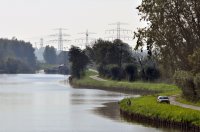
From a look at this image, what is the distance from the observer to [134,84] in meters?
157

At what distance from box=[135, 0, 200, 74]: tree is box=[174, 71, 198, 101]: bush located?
4267 mm

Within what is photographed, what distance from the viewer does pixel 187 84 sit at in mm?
84812

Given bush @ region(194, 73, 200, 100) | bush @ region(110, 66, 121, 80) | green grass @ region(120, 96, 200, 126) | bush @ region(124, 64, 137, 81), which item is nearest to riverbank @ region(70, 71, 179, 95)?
bush @ region(124, 64, 137, 81)

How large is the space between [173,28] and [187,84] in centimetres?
1129

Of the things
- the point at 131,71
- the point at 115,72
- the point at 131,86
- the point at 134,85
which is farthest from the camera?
the point at 115,72

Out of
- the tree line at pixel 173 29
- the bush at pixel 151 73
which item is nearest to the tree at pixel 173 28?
the tree line at pixel 173 29

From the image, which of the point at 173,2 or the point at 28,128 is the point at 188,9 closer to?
the point at 173,2

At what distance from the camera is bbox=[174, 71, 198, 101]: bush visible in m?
83.1

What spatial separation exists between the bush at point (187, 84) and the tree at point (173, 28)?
14.0ft

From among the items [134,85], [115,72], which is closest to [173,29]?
[134,85]

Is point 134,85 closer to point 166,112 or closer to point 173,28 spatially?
point 173,28

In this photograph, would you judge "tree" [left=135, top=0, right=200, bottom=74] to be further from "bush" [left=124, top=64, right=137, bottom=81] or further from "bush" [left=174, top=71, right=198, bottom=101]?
"bush" [left=124, top=64, right=137, bottom=81]

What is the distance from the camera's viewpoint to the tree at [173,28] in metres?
91.1

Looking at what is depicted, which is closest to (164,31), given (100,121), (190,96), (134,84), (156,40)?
(156,40)
